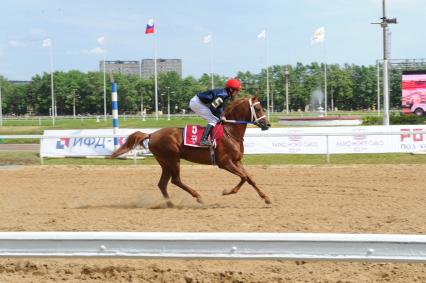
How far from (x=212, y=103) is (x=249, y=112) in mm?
623

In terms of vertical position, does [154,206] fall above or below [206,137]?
below

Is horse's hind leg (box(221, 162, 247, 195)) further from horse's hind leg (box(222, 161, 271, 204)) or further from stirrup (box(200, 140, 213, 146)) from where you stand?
stirrup (box(200, 140, 213, 146))

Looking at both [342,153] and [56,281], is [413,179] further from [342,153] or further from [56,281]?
[56,281]

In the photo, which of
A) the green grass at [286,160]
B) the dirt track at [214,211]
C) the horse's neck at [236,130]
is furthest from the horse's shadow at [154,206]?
the green grass at [286,160]

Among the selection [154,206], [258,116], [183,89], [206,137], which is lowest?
[154,206]

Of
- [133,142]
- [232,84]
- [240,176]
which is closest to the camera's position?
[232,84]

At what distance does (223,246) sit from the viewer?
12.1 feet

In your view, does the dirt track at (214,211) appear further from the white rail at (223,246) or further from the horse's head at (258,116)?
the horse's head at (258,116)

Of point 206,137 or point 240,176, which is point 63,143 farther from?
point 240,176

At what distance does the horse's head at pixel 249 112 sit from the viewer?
8.70 meters

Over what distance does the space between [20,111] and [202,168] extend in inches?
3755

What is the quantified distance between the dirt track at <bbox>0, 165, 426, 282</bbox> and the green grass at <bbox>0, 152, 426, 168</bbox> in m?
1.46

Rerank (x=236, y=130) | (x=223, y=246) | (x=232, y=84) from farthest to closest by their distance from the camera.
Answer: (x=236, y=130)
(x=232, y=84)
(x=223, y=246)

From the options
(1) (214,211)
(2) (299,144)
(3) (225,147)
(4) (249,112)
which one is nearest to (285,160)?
(2) (299,144)
